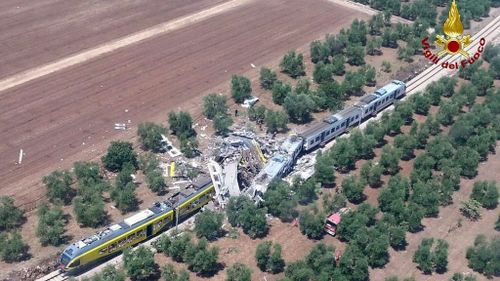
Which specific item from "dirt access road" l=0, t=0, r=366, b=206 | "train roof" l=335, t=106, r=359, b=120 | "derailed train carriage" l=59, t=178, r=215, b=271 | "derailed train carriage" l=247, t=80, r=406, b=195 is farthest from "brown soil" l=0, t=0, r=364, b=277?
"train roof" l=335, t=106, r=359, b=120

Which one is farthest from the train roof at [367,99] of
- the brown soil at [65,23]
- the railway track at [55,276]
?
the railway track at [55,276]

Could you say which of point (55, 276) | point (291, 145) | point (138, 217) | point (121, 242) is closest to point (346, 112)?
point (291, 145)

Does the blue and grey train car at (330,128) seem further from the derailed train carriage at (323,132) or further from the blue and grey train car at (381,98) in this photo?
the blue and grey train car at (381,98)

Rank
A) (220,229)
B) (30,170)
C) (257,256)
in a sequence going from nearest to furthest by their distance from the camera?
(257,256) → (220,229) → (30,170)

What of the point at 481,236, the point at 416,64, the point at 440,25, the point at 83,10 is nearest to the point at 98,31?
the point at 83,10

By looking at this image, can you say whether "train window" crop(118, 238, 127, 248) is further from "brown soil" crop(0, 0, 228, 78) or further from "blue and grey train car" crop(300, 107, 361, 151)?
"brown soil" crop(0, 0, 228, 78)

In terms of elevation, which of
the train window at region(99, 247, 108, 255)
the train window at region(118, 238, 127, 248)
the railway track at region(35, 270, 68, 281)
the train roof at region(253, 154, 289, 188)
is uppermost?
the train window at region(99, 247, 108, 255)

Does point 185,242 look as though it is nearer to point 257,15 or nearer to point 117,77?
point 117,77

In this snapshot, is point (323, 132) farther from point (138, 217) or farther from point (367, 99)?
point (138, 217)

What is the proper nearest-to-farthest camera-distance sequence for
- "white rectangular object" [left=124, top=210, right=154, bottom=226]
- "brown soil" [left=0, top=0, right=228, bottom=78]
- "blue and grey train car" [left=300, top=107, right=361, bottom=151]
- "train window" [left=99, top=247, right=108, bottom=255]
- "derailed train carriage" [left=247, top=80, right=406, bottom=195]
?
"train window" [left=99, top=247, right=108, bottom=255], "white rectangular object" [left=124, top=210, right=154, bottom=226], "derailed train carriage" [left=247, top=80, right=406, bottom=195], "blue and grey train car" [left=300, top=107, right=361, bottom=151], "brown soil" [left=0, top=0, right=228, bottom=78]
